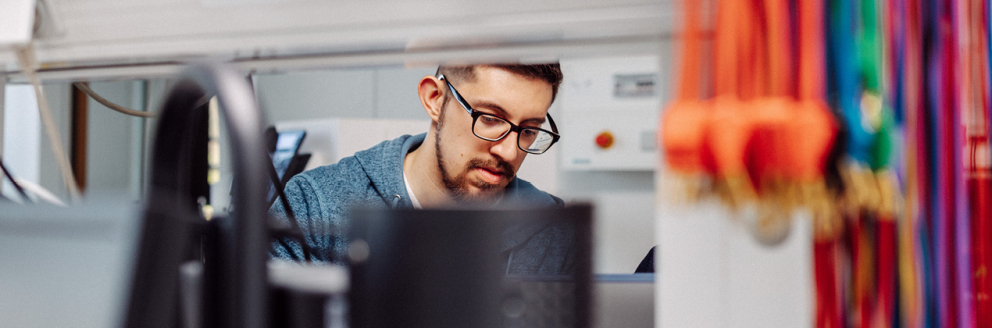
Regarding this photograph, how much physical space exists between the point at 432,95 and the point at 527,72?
0.90ft

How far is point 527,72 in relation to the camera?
3.76 feet

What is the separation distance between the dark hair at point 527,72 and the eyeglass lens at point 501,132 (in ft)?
0.40

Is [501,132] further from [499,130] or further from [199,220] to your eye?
[199,220]

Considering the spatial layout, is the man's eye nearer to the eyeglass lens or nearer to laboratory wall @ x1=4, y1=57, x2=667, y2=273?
the eyeglass lens

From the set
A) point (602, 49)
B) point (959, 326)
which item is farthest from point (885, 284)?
point (602, 49)

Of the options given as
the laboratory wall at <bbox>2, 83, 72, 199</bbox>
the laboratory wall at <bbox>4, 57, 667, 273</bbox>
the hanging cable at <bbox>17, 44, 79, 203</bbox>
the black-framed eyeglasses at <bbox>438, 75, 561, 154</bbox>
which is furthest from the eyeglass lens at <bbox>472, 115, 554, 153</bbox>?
the laboratory wall at <bbox>2, 83, 72, 199</bbox>

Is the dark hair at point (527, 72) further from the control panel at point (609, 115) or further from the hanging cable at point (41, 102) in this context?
the control panel at point (609, 115)

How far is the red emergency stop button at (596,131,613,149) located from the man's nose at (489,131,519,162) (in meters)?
1.13

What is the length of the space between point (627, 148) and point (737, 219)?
6.50 ft

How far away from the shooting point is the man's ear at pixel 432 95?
1.26m

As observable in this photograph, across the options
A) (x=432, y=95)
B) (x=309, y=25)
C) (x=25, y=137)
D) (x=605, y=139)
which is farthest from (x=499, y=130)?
(x=25, y=137)

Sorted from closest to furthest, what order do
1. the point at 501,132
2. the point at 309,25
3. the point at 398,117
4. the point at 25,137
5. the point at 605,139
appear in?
the point at 309,25 → the point at 501,132 → the point at 25,137 → the point at 605,139 → the point at 398,117

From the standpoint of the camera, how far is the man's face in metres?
1.12

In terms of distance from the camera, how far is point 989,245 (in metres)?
0.26
